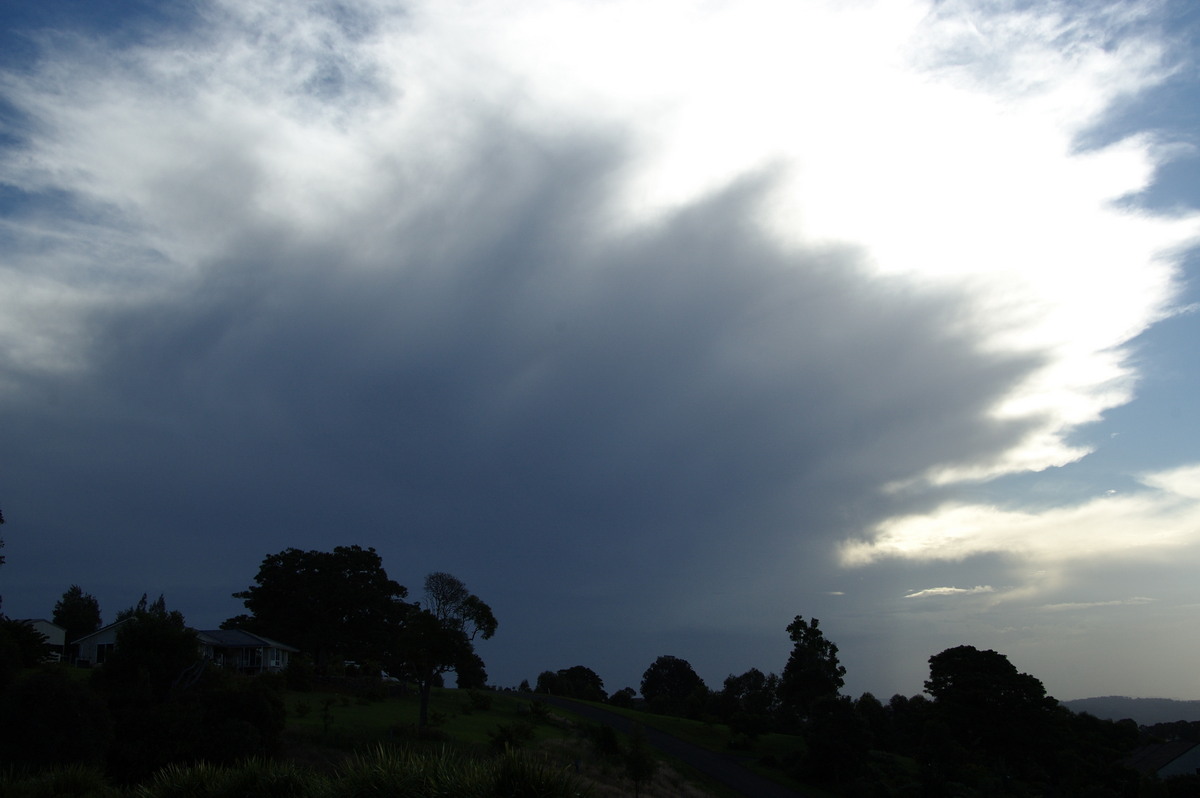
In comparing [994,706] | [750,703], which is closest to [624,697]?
[750,703]

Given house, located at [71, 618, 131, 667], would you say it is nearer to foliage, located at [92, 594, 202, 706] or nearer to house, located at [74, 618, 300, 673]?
house, located at [74, 618, 300, 673]

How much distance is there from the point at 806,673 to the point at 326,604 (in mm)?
54856

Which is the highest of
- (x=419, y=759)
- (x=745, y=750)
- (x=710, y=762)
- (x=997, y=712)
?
(x=419, y=759)

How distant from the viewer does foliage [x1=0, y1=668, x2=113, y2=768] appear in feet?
78.1

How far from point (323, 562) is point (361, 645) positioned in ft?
34.2

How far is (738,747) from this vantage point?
233 ft

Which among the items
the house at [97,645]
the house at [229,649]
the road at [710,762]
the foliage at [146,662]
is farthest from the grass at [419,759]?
→ the house at [97,645]

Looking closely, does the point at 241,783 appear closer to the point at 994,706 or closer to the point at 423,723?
the point at 423,723

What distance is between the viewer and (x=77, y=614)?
8862 cm

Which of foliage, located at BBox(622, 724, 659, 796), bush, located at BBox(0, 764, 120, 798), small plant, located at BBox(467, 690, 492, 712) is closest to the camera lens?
bush, located at BBox(0, 764, 120, 798)

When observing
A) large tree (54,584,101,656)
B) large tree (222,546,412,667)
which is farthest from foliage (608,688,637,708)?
large tree (54,584,101,656)

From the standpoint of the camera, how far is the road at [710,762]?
54125 mm

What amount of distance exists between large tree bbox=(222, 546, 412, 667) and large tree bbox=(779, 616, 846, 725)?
46683mm

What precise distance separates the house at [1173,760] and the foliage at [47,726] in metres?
66.3
